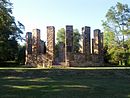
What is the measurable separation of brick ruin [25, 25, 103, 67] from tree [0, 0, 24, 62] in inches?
120

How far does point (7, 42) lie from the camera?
4588 centimetres

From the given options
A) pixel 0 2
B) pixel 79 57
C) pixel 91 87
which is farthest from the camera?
pixel 79 57

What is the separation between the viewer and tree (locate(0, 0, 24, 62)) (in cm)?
3419

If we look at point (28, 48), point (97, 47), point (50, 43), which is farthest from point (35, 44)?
point (97, 47)

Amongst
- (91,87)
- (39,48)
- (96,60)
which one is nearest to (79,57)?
(96,60)

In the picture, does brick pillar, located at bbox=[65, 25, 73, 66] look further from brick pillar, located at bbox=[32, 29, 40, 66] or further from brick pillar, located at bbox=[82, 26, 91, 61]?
brick pillar, located at bbox=[32, 29, 40, 66]

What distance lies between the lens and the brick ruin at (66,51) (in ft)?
140

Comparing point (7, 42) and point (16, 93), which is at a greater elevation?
point (7, 42)

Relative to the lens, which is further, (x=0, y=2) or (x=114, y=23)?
(x=114, y=23)

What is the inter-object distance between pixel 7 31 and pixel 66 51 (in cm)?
836

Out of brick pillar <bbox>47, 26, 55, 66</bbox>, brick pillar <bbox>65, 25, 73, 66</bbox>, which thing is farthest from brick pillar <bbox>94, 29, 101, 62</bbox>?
brick pillar <bbox>47, 26, 55, 66</bbox>

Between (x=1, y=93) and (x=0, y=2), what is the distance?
2081 cm

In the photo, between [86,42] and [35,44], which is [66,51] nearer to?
[86,42]

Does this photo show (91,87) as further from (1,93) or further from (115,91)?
(1,93)
